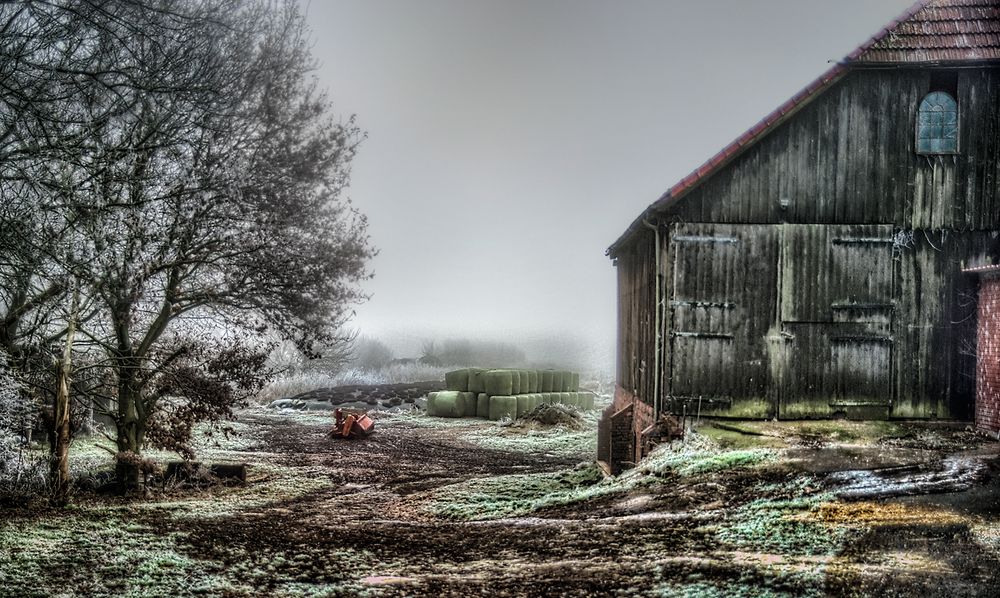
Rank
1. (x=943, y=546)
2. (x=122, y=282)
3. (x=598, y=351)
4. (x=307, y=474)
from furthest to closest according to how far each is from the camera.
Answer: (x=598, y=351) → (x=307, y=474) → (x=122, y=282) → (x=943, y=546)

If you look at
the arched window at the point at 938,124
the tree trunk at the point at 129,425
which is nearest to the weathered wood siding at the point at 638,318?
the arched window at the point at 938,124

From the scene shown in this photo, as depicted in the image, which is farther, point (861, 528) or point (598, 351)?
point (598, 351)

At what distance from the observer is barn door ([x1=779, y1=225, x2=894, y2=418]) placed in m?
12.9

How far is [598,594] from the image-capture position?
19.3 feet

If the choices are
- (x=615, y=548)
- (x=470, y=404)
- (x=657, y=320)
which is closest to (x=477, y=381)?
(x=470, y=404)

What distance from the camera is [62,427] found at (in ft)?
35.7

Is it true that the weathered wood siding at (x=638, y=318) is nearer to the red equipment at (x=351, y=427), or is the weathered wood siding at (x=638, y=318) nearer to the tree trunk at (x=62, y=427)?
the red equipment at (x=351, y=427)

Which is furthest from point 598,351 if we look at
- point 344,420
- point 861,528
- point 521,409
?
point 861,528

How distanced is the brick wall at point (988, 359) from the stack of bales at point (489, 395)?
1568cm

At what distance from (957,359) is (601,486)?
20.9 ft

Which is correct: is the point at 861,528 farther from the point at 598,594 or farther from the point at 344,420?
the point at 344,420

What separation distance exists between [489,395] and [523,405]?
1245 mm

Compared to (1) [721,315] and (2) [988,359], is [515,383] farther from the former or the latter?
(2) [988,359]

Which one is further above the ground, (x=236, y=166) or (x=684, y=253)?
(x=236, y=166)
